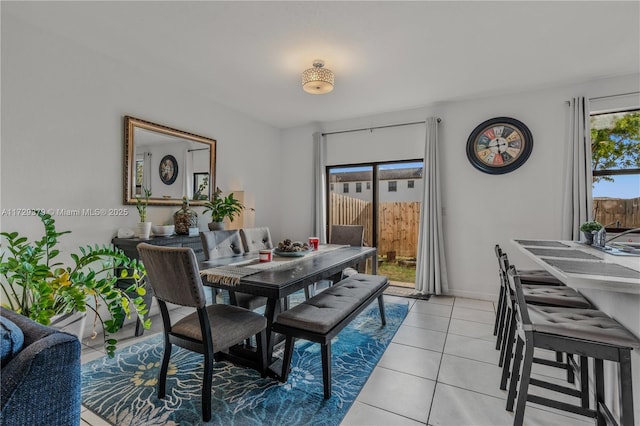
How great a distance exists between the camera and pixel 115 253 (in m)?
1.14

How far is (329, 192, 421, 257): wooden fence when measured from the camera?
4.47 m

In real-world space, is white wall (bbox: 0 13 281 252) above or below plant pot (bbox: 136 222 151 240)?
above

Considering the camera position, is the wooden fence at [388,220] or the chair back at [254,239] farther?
the wooden fence at [388,220]

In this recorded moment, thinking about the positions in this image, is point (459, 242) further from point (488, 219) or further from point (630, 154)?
A: point (630, 154)

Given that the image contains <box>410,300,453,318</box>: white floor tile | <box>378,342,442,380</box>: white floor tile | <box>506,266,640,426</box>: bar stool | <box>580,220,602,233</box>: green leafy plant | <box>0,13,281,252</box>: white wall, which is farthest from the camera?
Result: <box>410,300,453,318</box>: white floor tile

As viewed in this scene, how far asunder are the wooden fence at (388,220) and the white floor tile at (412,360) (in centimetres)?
211

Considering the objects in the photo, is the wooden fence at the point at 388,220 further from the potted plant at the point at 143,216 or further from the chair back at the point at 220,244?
the potted plant at the point at 143,216

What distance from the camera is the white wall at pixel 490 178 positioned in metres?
3.47

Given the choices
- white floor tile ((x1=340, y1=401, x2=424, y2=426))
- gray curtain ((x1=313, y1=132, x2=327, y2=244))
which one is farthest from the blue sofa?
gray curtain ((x1=313, y1=132, x2=327, y2=244))

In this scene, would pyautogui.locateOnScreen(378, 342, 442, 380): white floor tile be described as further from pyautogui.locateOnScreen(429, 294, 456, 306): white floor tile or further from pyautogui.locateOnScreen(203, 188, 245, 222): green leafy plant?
pyautogui.locateOnScreen(203, 188, 245, 222): green leafy plant

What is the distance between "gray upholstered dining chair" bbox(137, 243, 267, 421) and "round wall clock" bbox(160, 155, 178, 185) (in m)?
1.82

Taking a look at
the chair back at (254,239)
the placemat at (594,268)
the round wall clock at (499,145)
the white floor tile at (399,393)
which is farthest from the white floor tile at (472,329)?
the chair back at (254,239)

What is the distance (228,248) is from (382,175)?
272 centimetres

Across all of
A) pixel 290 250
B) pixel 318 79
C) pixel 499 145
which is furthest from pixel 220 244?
pixel 499 145
